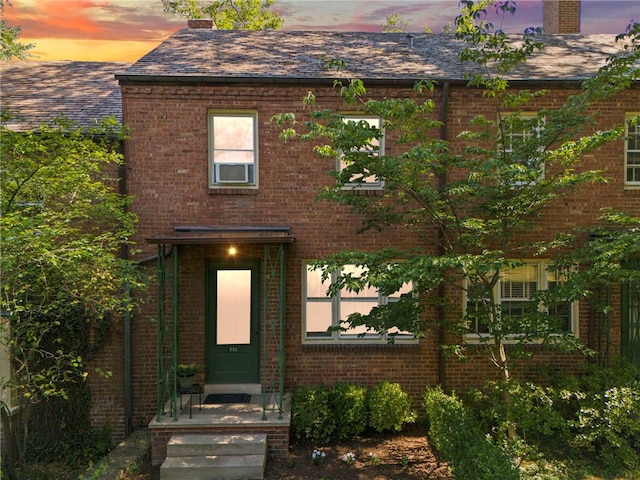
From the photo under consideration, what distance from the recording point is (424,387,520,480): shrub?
5.04m

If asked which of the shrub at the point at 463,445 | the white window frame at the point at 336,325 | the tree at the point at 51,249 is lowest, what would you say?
the shrub at the point at 463,445

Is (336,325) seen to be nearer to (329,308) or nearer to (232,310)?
(329,308)

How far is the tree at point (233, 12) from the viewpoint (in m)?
19.0

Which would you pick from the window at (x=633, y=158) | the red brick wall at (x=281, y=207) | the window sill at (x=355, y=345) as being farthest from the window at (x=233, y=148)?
the window at (x=633, y=158)

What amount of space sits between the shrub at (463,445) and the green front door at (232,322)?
351cm

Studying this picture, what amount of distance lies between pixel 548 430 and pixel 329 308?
429cm

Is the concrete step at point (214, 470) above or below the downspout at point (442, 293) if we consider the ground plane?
below

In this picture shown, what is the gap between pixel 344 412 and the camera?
784 cm

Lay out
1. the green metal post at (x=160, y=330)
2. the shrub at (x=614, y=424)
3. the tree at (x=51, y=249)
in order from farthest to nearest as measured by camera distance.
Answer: the green metal post at (x=160, y=330)
the shrub at (x=614, y=424)
the tree at (x=51, y=249)

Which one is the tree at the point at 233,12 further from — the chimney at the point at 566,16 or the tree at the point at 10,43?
the chimney at the point at 566,16

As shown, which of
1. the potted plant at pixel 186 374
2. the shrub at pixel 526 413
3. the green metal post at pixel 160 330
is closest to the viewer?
the shrub at pixel 526 413

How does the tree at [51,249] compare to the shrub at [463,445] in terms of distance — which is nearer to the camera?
the shrub at [463,445]

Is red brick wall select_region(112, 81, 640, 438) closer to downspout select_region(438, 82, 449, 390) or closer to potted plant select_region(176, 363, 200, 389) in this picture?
downspout select_region(438, 82, 449, 390)

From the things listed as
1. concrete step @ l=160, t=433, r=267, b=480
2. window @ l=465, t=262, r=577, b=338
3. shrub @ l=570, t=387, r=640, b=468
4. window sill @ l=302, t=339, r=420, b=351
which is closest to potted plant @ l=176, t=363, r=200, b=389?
concrete step @ l=160, t=433, r=267, b=480
